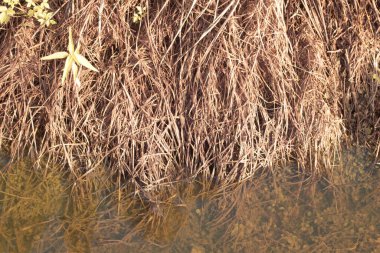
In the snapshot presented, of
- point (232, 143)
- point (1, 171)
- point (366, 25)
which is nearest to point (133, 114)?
point (232, 143)

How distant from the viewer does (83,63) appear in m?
2.66

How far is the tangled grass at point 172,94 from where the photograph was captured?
285 centimetres

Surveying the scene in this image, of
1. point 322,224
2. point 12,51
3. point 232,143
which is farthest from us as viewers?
point 12,51

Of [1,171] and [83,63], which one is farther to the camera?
[1,171]

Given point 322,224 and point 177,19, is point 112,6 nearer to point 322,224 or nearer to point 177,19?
point 177,19

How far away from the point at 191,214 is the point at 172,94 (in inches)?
23.6

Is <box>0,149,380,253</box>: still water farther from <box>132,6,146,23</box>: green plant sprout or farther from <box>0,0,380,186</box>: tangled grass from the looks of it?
<box>132,6,146,23</box>: green plant sprout

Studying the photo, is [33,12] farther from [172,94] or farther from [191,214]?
[191,214]

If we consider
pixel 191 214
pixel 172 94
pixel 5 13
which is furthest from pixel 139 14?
pixel 191 214

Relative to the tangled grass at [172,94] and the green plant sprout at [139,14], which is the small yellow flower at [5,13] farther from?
the green plant sprout at [139,14]

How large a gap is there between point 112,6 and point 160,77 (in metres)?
0.42

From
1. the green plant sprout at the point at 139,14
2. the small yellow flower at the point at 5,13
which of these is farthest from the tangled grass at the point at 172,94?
the small yellow flower at the point at 5,13

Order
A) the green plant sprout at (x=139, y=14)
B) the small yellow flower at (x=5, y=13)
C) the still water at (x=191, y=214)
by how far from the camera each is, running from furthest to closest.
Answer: the green plant sprout at (x=139, y=14), the small yellow flower at (x=5, y=13), the still water at (x=191, y=214)

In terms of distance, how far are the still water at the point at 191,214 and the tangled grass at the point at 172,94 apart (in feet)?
0.32
